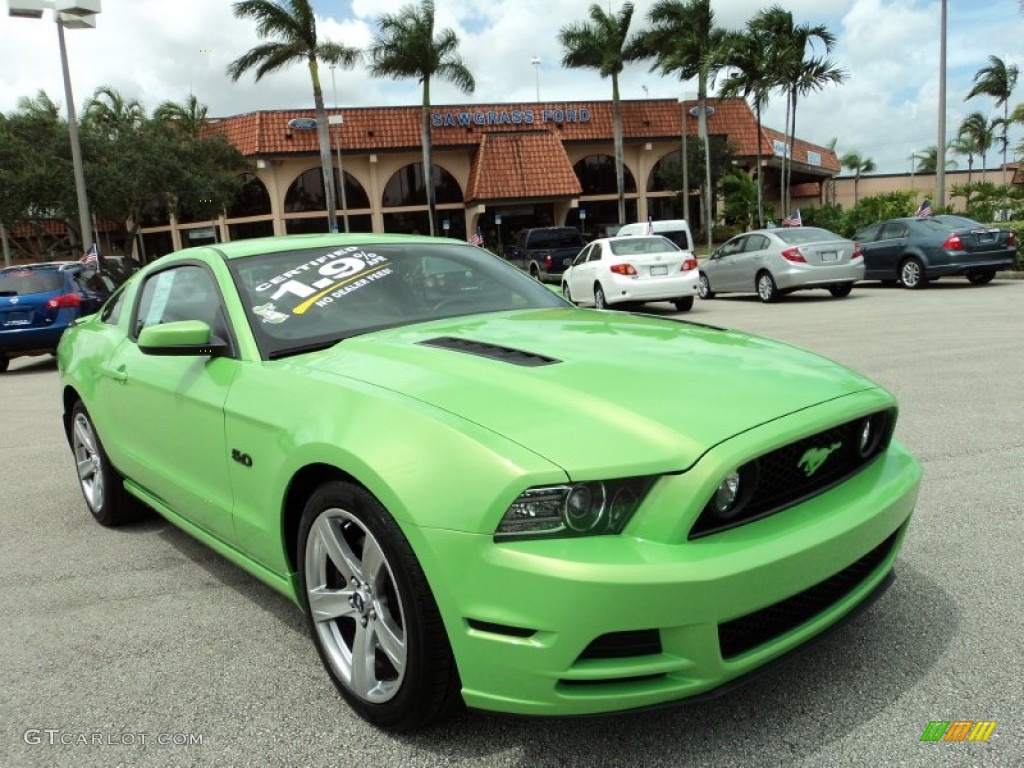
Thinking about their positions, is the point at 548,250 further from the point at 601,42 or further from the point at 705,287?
the point at 601,42

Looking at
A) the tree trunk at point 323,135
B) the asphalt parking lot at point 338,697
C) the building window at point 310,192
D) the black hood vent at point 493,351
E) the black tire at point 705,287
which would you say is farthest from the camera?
the building window at point 310,192

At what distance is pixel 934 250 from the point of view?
1614cm

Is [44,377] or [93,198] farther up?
[93,198]

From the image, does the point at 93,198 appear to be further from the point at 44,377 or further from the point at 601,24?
the point at 601,24

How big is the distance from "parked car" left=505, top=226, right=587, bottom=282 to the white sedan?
312 inches

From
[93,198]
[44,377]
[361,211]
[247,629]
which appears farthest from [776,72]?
[247,629]

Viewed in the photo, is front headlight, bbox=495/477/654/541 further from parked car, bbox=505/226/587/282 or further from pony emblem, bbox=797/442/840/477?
parked car, bbox=505/226/587/282

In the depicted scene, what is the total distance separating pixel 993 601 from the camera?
10.0ft

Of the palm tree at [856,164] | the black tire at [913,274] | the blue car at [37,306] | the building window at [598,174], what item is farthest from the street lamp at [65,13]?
the palm tree at [856,164]

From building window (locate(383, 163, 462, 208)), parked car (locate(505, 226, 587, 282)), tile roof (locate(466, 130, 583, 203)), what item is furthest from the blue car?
building window (locate(383, 163, 462, 208))

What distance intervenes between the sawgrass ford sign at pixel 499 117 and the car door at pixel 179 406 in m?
38.5

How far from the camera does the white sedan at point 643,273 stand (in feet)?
50.8

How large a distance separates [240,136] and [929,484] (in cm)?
3990

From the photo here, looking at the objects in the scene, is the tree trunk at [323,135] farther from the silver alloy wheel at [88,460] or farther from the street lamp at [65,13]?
the silver alloy wheel at [88,460]
